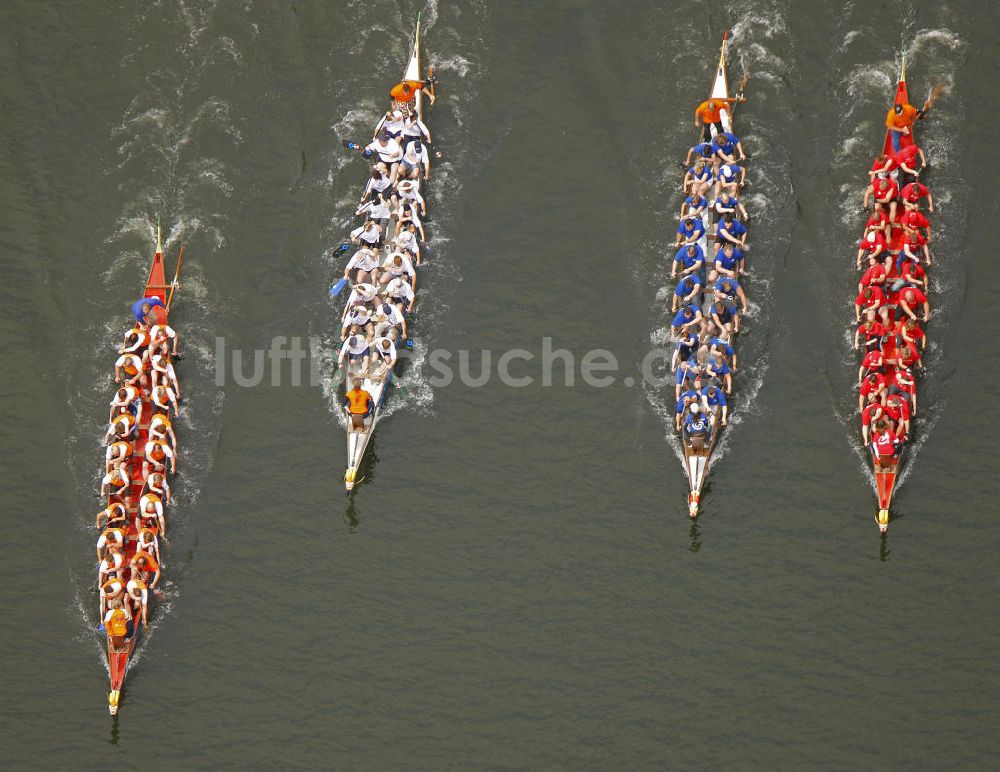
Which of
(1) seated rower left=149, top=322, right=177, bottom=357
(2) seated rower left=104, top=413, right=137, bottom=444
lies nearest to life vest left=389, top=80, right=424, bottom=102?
(1) seated rower left=149, top=322, right=177, bottom=357

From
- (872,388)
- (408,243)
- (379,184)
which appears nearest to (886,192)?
(872,388)

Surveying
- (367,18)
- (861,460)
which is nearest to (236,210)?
(367,18)

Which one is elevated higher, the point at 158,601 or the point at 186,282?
the point at 186,282

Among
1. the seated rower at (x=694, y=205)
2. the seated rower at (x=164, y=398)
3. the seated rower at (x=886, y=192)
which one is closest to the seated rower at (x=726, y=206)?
the seated rower at (x=694, y=205)

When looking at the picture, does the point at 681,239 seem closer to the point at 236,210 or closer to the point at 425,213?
the point at 425,213

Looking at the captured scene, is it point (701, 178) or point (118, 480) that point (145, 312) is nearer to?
point (118, 480)
